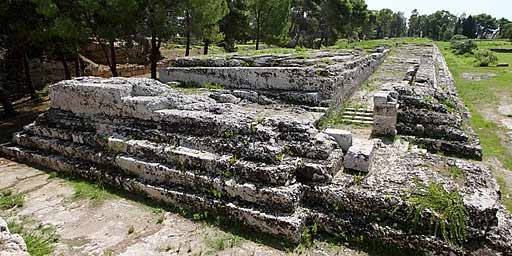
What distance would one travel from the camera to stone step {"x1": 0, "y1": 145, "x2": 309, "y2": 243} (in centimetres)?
541

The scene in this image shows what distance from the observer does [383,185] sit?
18.2 ft

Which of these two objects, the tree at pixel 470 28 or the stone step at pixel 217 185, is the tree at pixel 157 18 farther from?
the tree at pixel 470 28

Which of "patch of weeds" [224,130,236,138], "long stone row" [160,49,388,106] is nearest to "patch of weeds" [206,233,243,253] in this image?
"patch of weeds" [224,130,236,138]

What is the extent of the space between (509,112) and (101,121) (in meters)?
14.4

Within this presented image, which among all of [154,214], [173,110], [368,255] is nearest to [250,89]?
[173,110]

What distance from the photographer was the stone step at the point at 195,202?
17.7 ft

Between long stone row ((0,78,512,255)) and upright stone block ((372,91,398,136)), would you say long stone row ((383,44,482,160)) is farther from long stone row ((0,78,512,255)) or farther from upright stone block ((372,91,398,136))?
long stone row ((0,78,512,255))

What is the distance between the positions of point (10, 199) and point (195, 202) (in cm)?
349

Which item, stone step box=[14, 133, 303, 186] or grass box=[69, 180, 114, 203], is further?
grass box=[69, 180, 114, 203]

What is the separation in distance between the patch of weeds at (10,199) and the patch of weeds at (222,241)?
369cm

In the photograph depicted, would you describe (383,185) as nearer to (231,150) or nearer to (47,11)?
(231,150)

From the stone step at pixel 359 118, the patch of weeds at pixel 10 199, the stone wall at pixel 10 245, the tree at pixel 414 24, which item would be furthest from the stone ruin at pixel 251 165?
the tree at pixel 414 24

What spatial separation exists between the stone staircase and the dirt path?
17.9 feet

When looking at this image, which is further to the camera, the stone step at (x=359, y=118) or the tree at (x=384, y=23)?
the tree at (x=384, y=23)
